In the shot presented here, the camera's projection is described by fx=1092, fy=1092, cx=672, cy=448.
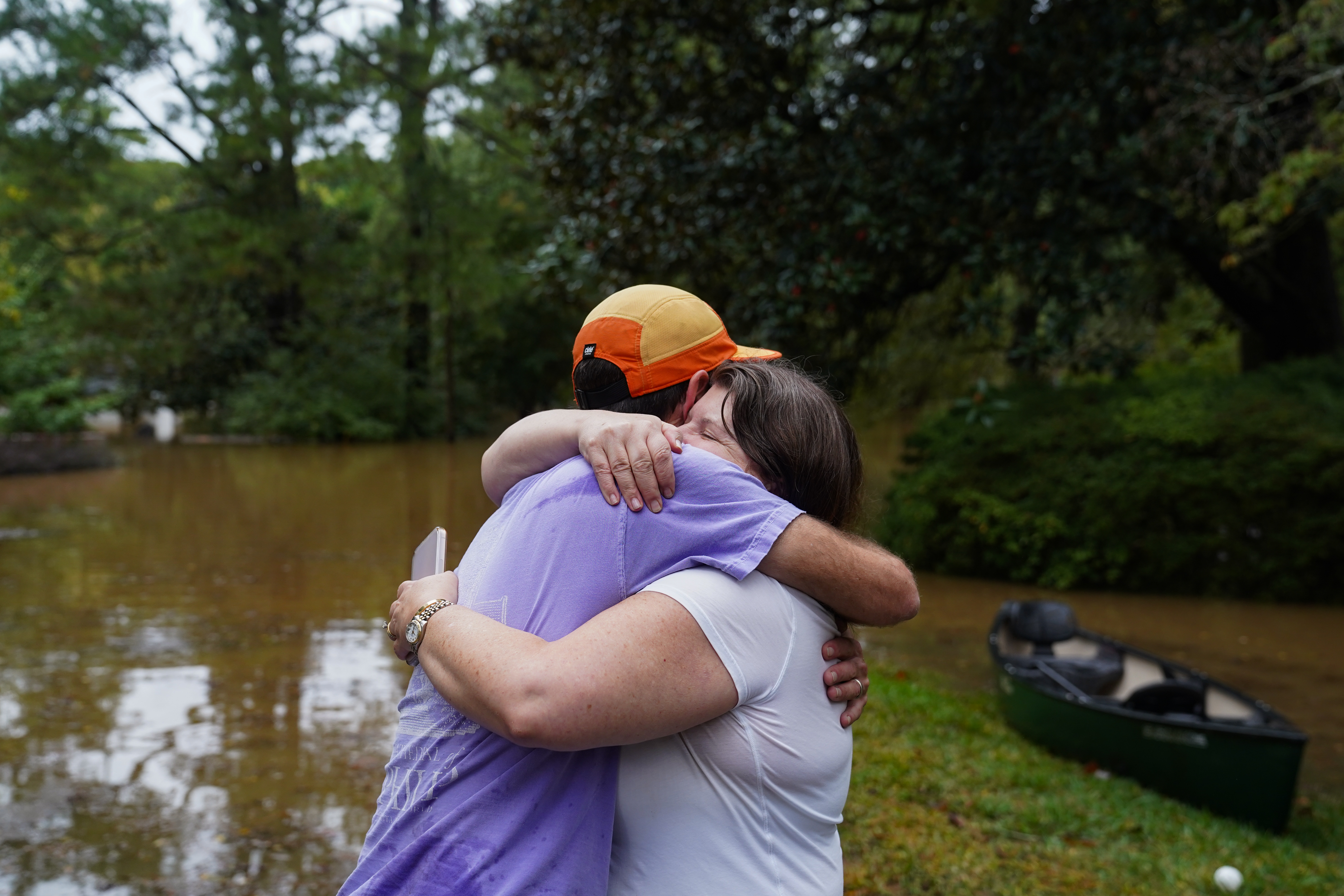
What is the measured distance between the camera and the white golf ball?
506 centimetres

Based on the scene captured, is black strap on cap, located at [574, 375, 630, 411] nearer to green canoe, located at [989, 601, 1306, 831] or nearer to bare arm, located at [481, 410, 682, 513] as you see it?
bare arm, located at [481, 410, 682, 513]

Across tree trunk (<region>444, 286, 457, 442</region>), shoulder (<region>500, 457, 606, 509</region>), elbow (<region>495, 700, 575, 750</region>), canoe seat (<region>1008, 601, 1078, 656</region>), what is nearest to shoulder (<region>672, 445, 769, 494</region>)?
shoulder (<region>500, 457, 606, 509</region>)

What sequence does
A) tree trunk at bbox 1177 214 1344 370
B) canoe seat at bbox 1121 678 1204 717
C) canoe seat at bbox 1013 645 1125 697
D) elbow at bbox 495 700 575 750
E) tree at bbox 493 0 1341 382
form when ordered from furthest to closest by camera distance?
tree trunk at bbox 1177 214 1344 370 < tree at bbox 493 0 1341 382 < canoe seat at bbox 1013 645 1125 697 < canoe seat at bbox 1121 678 1204 717 < elbow at bbox 495 700 575 750

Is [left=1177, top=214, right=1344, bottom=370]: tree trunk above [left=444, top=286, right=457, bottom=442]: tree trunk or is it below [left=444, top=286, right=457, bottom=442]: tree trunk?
above

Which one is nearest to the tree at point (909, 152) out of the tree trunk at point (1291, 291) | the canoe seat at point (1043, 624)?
the tree trunk at point (1291, 291)

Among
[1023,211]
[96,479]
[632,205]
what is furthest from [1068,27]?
[96,479]

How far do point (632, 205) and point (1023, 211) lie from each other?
392cm

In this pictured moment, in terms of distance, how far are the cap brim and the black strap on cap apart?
21cm

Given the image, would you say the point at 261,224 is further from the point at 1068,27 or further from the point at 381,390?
the point at 1068,27

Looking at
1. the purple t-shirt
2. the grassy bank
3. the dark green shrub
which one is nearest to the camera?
the purple t-shirt

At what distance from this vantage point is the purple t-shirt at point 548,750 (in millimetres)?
1617

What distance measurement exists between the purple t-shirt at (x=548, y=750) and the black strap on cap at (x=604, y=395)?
1.13 ft

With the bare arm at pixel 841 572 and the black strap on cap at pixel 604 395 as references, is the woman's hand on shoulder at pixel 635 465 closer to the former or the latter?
the bare arm at pixel 841 572

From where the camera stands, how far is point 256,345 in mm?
34000
